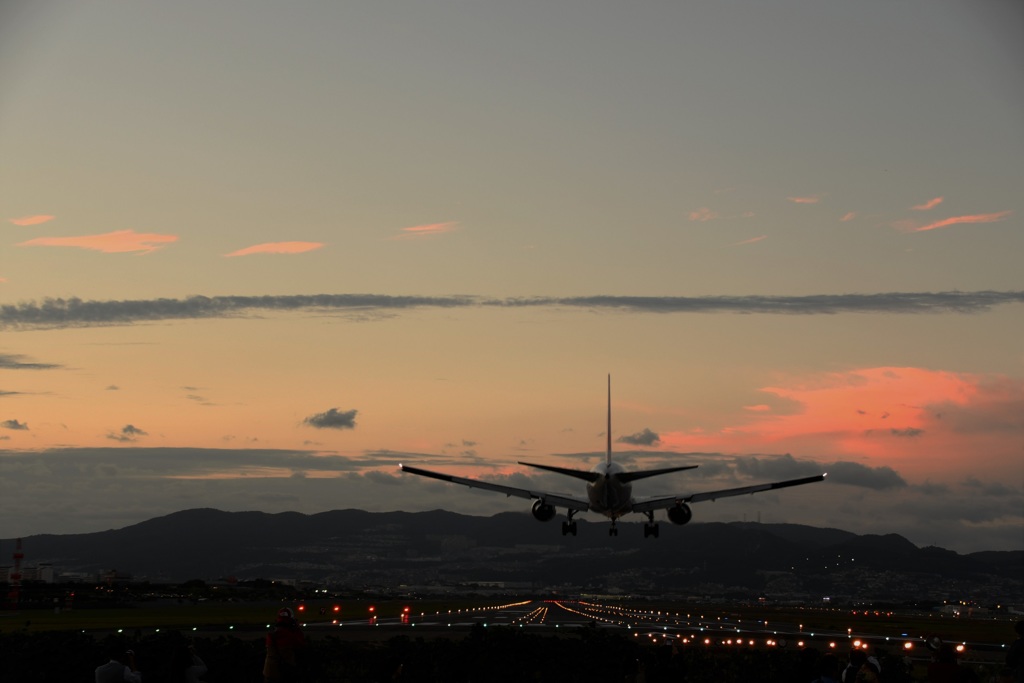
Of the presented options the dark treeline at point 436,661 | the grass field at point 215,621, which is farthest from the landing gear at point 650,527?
the dark treeline at point 436,661

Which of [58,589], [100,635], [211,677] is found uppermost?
[211,677]

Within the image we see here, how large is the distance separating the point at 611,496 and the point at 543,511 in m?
5.08

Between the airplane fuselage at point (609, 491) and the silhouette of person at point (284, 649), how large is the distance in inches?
1759

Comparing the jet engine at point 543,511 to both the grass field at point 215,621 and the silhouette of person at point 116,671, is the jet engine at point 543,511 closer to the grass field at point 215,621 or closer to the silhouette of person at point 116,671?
the grass field at point 215,621

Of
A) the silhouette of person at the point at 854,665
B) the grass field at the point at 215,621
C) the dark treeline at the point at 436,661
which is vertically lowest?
the grass field at the point at 215,621

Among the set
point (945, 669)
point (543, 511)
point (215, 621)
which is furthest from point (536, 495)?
point (945, 669)

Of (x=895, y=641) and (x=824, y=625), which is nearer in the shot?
(x=895, y=641)

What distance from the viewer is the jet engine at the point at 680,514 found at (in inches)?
2849

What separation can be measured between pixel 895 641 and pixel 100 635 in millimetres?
48258

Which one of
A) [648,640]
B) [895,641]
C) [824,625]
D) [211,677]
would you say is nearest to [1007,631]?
[824,625]

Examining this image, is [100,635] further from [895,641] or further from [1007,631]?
[1007,631]

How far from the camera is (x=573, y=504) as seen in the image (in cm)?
7500

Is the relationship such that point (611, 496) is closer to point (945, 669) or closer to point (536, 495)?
point (536, 495)

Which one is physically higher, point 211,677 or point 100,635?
point 211,677
